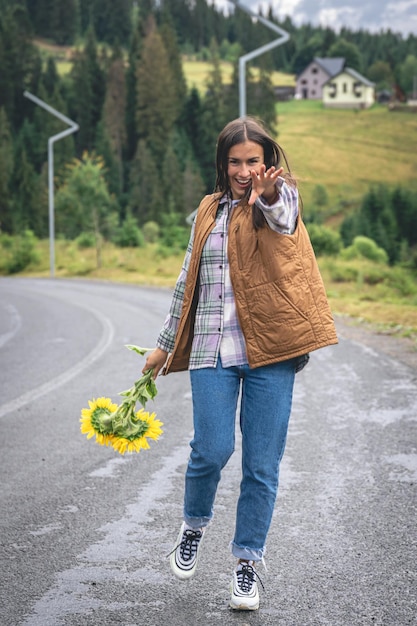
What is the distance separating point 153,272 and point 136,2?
392ft

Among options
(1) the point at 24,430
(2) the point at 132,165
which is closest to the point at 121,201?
(2) the point at 132,165

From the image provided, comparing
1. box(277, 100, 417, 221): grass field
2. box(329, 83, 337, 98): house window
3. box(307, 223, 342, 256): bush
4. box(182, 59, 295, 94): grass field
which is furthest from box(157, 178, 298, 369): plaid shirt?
box(329, 83, 337, 98): house window

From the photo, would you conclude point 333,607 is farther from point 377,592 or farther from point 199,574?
point 199,574

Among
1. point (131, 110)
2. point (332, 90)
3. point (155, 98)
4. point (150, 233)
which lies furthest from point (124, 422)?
point (332, 90)

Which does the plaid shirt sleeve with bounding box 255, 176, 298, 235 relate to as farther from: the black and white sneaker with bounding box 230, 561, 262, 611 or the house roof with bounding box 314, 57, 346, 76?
the house roof with bounding box 314, 57, 346, 76

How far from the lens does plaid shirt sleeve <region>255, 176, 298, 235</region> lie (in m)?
3.48

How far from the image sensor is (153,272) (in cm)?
3744

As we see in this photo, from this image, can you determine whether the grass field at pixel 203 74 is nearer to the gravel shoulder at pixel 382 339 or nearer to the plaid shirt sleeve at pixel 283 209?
the gravel shoulder at pixel 382 339

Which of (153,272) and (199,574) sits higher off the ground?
(199,574)

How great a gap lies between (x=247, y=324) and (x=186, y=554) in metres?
1.03

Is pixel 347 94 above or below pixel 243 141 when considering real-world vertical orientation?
above

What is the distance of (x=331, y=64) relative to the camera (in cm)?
13012

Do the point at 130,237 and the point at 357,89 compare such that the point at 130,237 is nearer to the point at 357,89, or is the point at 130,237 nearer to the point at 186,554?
the point at 186,554

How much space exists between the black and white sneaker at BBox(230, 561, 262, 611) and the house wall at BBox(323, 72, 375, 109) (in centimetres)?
11287
